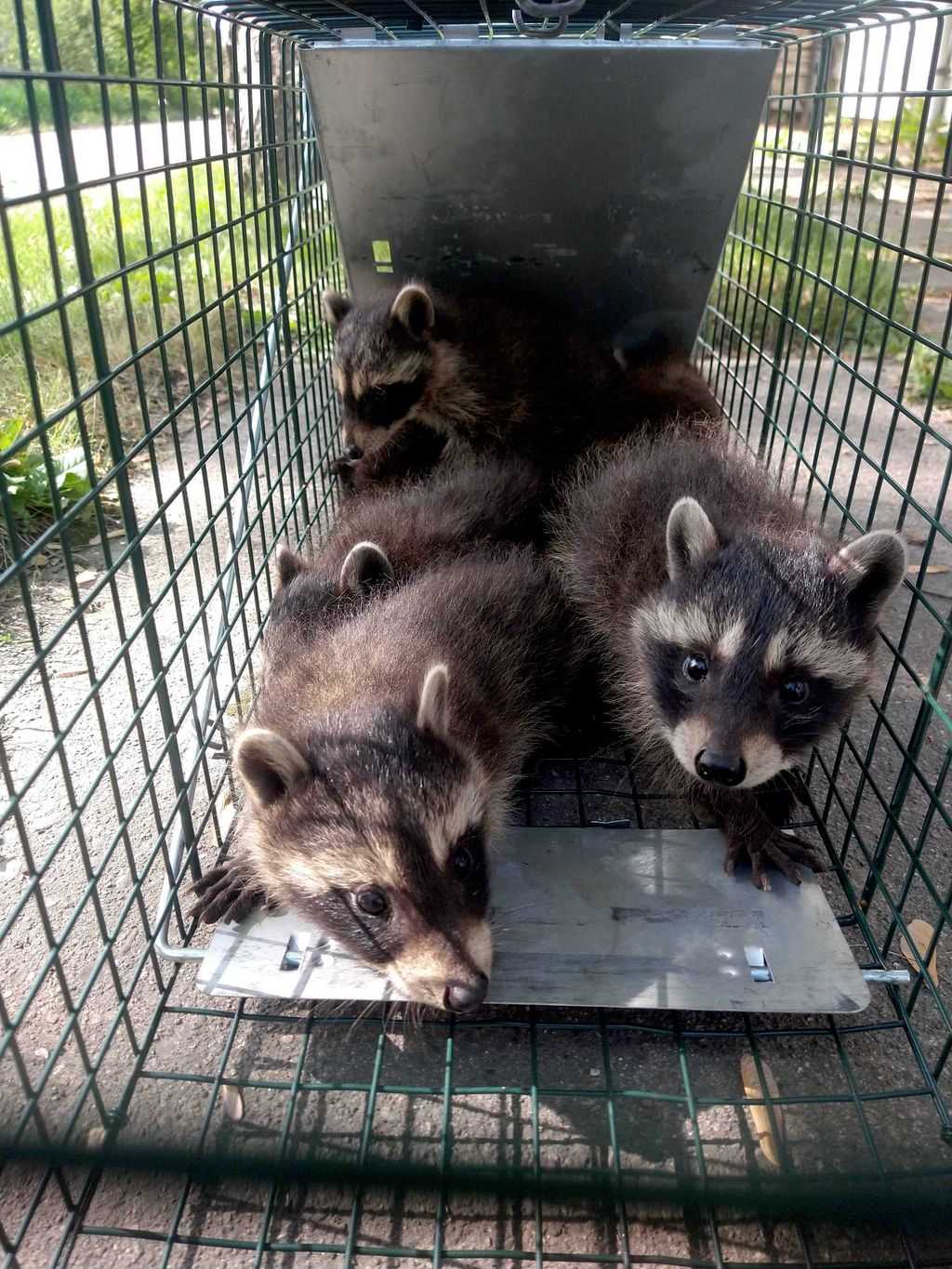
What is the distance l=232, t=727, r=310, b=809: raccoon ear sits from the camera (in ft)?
8.89

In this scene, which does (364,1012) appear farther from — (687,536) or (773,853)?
(687,536)

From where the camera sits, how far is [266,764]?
280 centimetres

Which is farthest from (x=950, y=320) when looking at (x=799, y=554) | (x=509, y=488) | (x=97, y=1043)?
(x=97, y=1043)

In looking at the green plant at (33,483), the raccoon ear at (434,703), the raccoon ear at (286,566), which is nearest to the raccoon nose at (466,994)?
the raccoon ear at (434,703)

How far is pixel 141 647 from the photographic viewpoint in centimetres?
486

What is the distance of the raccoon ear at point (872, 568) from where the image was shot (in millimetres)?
3105

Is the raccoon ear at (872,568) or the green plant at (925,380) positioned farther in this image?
the green plant at (925,380)

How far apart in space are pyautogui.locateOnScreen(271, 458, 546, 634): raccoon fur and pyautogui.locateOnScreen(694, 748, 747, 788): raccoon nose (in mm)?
1371

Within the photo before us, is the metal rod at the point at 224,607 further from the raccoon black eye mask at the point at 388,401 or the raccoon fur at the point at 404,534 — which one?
the raccoon black eye mask at the point at 388,401

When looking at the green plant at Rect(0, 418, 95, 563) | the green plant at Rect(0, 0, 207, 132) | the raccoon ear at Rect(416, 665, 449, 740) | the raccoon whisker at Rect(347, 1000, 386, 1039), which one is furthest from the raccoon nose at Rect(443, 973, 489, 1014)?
the green plant at Rect(0, 418, 95, 563)

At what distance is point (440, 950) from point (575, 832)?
105 centimetres

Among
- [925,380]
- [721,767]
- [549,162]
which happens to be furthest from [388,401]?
[925,380]

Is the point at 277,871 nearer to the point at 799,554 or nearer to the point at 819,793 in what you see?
the point at 799,554

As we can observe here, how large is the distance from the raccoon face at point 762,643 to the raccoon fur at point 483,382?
78.9 inches
